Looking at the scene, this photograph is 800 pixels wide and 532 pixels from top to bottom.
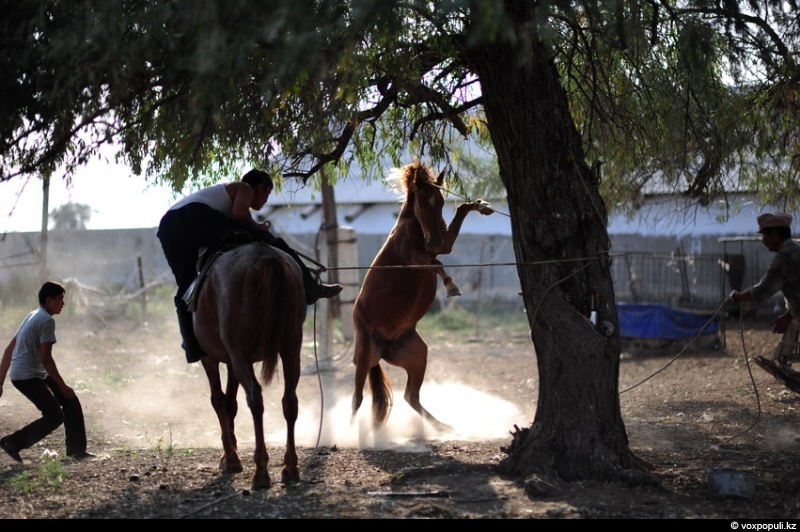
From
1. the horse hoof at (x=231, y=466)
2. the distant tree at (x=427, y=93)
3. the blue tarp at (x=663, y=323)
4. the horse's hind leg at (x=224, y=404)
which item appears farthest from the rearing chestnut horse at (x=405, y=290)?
the blue tarp at (x=663, y=323)

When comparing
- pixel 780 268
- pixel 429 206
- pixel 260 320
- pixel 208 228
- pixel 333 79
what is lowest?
pixel 260 320

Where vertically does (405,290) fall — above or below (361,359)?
above

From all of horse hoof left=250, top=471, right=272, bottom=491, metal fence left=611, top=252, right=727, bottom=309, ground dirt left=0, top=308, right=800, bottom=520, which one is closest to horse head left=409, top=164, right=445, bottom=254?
ground dirt left=0, top=308, right=800, bottom=520

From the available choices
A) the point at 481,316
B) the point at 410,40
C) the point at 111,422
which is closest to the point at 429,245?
the point at 410,40

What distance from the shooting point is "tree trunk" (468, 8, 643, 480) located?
5645 mm

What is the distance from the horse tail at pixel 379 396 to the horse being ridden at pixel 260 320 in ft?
8.07

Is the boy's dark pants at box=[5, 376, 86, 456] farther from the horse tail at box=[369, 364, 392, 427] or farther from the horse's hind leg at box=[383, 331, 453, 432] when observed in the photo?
Answer: the horse's hind leg at box=[383, 331, 453, 432]

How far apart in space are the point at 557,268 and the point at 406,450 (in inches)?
97.9

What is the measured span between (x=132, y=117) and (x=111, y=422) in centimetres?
442

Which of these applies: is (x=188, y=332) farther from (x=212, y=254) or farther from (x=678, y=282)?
(x=678, y=282)

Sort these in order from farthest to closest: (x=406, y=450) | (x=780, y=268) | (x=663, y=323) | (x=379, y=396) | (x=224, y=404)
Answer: (x=663, y=323) → (x=379, y=396) → (x=406, y=450) → (x=780, y=268) → (x=224, y=404)

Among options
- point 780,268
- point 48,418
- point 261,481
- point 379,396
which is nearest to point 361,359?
point 379,396

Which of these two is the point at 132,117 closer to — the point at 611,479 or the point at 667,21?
the point at 611,479

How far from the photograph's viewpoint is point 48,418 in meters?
7.12
